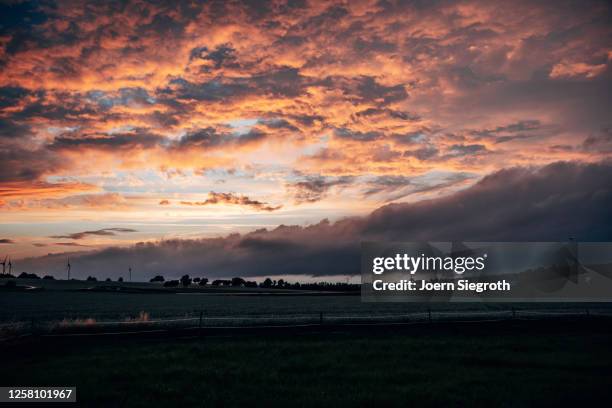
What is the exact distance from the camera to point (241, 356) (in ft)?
86.4

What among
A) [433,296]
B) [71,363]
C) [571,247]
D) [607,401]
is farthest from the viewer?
[571,247]

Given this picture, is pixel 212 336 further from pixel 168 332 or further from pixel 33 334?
pixel 33 334

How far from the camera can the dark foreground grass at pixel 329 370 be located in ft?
56.9

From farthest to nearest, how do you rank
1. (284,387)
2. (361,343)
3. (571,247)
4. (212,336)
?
(571,247) < (212,336) < (361,343) < (284,387)

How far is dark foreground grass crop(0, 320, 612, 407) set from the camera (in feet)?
56.9

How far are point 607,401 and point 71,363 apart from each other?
22929 millimetres

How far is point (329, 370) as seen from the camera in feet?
73.7

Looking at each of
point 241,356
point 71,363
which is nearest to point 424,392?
point 241,356

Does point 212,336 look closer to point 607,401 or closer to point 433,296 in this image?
point 607,401

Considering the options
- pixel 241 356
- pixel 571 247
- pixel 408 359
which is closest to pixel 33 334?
pixel 241 356

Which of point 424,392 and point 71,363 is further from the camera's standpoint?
point 71,363

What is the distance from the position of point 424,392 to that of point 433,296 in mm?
107809

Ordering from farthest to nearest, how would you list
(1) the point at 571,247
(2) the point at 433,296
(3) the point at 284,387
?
(1) the point at 571,247 → (2) the point at 433,296 → (3) the point at 284,387

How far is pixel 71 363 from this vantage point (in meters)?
24.6
